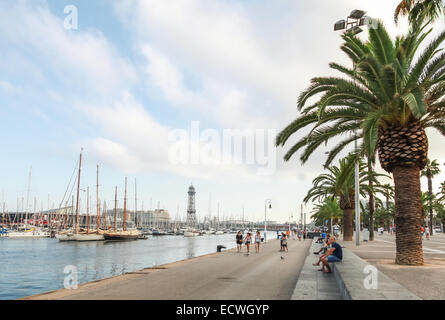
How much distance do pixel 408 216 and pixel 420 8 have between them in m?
7.57

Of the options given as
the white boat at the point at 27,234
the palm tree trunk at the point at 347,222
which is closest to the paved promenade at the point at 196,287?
the palm tree trunk at the point at 347,222

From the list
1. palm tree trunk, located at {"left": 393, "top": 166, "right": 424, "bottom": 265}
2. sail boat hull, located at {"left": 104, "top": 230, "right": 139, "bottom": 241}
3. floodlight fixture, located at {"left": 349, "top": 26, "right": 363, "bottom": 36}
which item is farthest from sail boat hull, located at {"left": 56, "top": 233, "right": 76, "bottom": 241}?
floodlight fixture, located at {"left": 349, "top": 26, "right": 363, "bottom": 36}

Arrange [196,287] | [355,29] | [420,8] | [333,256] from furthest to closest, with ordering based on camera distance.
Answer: [355,29]
[333,256]
[196,287]
[420,8]

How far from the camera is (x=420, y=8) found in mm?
10148

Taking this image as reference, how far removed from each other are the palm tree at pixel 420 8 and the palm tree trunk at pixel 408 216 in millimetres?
5938

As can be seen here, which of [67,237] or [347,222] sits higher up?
[347,222]

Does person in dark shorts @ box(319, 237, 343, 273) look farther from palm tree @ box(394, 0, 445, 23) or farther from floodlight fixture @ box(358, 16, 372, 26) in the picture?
floodlight fixture @ box(358, 16, 372, 26)

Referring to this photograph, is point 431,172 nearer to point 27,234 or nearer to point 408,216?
point 408,216

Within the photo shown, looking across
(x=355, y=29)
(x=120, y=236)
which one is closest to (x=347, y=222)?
(x=355, y=29)

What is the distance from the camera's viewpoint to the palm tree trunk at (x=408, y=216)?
1371cm

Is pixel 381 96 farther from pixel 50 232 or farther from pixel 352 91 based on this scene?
pixel 50 232

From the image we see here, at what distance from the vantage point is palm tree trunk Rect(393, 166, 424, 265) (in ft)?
45.0
